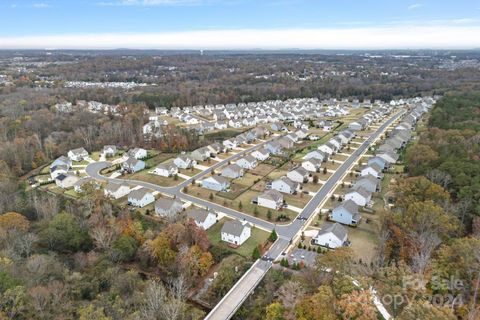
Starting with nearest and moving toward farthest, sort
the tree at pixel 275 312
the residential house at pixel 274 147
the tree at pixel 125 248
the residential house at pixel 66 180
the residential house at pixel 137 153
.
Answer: the tree at pixel 275 312 → the tree at pixel 125 248 → the residential house at pixel 66 180 → the residential house at pixel 137 153 → the residential house at pixel 274 147

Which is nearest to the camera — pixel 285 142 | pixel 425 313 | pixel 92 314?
pixel 425 313

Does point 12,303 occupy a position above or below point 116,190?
above

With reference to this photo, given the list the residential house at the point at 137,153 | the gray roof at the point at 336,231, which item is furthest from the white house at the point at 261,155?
the gray roof at the point at 336,231

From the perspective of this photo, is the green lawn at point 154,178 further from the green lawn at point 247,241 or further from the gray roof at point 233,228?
the gray roof at point 233,228

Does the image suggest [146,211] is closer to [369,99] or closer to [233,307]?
[233,307]

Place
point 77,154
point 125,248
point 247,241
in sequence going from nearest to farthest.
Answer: point 125,248, point 247,241, point 77,154

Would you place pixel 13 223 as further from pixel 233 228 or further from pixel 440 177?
pixel 440 177

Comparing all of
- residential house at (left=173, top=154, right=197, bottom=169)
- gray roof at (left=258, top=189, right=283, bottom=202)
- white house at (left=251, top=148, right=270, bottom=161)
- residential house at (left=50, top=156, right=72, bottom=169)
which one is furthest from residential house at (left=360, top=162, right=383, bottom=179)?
residential house at (left=50, top=156, right=72, bottom=169)

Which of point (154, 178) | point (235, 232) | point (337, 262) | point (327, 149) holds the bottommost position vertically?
point (154, 178)

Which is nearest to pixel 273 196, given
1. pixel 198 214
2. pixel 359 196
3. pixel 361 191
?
pixel 198 214
